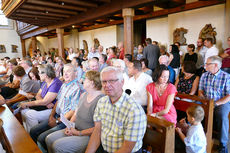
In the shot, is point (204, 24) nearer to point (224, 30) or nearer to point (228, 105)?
point (224, 30)

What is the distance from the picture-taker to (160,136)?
1339 mm

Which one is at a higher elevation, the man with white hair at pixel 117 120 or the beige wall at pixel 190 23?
the beige wall at pixel 190 23

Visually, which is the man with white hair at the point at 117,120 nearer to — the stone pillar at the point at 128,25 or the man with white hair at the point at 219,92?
the man with white hair at the point at 219,92

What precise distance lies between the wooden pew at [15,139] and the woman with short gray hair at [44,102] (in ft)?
2.14

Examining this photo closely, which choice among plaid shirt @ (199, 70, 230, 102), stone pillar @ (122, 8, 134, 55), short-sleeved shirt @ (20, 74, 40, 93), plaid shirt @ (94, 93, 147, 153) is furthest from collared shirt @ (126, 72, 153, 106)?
stone pillar @ (122, 8, 134, 55)

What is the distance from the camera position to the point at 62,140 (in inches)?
66.7

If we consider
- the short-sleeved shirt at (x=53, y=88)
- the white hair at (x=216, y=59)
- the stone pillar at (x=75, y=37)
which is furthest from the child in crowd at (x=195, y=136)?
the stone pillar at (x=75, y=37)

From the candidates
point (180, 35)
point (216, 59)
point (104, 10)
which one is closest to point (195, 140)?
point (216, 59)

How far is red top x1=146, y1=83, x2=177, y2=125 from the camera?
1.98 m

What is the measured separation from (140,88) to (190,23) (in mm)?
4588

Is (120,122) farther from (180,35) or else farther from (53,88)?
(180,35)

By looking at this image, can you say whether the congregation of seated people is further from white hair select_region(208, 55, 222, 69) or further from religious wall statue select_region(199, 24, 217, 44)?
religious wall statue select_region(199, 24, 217, 44)

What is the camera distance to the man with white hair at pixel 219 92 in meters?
2.25

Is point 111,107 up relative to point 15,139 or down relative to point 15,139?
up
